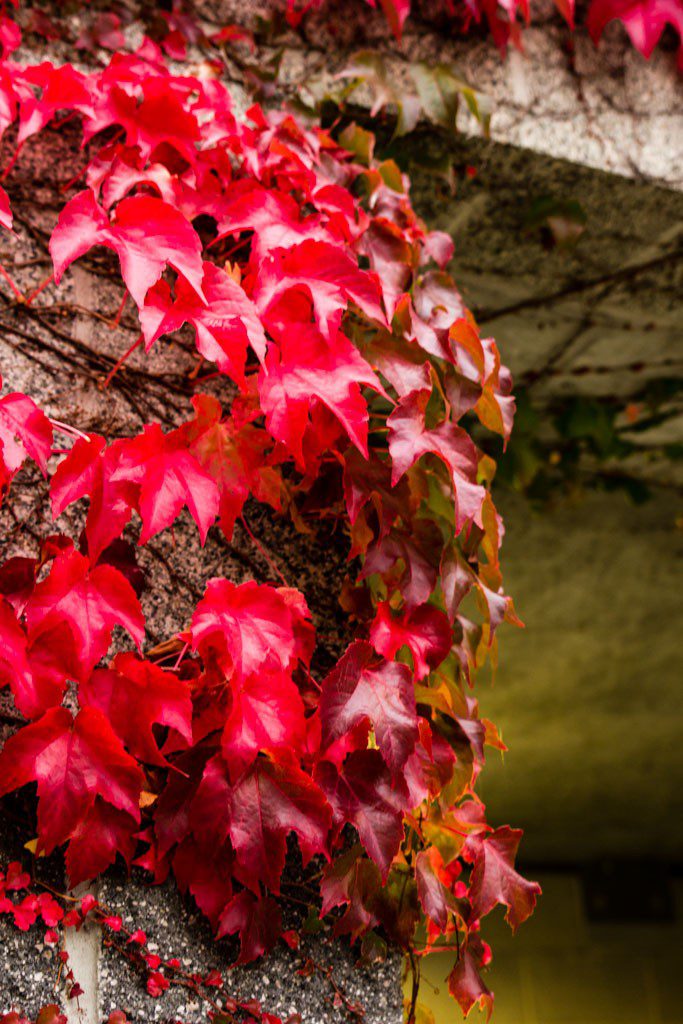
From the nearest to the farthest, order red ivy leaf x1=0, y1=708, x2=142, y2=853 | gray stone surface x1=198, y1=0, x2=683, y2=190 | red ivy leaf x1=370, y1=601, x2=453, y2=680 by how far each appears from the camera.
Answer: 1. red ivy leaf x1=0, y1=708, x2=142, y2=853
2. red ivy leaf x1=370, y1=601, x2=453, y2=680
3. gray stone surface x1=198, y1=0, x2=683, y2=190

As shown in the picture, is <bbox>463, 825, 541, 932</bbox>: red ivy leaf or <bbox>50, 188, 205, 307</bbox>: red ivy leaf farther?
<bbox>463, 825, 541, 932</bbox>: red ivy leaf

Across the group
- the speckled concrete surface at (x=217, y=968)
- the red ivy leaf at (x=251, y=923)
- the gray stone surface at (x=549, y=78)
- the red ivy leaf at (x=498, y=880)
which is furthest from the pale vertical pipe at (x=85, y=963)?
the gray stone surface at (x=549, y=78)

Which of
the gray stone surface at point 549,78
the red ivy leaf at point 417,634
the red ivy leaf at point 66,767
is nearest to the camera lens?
the red ivy leaf at point 66,767

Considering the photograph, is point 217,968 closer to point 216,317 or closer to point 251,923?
point 251,923

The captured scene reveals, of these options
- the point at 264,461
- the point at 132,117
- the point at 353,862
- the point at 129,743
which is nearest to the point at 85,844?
the point at 129,743

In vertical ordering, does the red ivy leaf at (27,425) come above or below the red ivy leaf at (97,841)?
above

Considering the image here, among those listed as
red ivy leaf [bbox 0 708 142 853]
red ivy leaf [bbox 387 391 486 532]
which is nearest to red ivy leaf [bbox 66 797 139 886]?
red ivy leaf [bbox 0 708 142 853]

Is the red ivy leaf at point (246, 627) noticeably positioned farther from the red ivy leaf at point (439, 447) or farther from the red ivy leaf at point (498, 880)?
the red ivy leaf at point (498, 880)

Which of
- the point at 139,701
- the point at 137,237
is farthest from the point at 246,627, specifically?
the point at 137,237

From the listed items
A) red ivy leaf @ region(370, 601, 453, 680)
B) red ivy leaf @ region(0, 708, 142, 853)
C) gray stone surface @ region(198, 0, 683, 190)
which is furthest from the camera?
gray stone surface @ region(198, 0, 683, 190)

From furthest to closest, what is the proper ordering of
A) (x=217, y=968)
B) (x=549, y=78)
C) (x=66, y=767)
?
(x=549, y=78), (x=217, y=968), (x=66, y=767)

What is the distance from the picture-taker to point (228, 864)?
2.98 ft

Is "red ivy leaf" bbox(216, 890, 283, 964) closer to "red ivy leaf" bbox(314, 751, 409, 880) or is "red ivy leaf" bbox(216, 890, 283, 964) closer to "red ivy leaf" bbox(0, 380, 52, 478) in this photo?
"red ivy leaf" bbox(314, 751, 409, 880)

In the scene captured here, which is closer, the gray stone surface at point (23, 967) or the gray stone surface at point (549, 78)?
the gray stone surface at point (23, 967)
